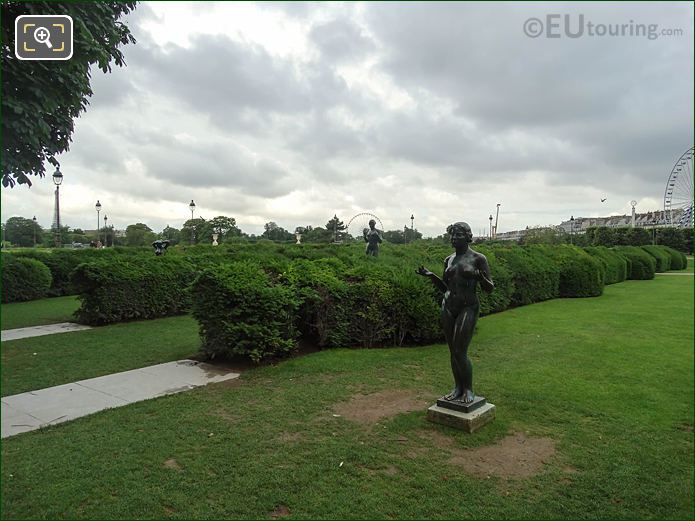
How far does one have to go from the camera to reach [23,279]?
14703 mm

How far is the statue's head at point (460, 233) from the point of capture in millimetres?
4746

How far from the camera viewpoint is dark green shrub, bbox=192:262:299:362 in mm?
7031

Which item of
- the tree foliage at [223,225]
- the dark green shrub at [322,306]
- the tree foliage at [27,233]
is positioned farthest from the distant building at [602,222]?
the dark green shrub at [322,306]

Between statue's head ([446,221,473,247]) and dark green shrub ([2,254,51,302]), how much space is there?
14849mm

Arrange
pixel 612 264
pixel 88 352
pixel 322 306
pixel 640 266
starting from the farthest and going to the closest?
pixel 640 266, pixel 612 264, pixel 322 306, pixel 88 352

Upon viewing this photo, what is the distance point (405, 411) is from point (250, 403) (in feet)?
5.98

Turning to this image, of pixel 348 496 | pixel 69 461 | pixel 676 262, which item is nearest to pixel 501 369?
pixel 348 496

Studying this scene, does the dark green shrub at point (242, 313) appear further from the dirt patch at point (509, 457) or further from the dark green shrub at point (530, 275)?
the dark green shrub at point (530, 275)

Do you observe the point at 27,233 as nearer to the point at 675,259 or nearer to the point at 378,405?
the point at 378,405

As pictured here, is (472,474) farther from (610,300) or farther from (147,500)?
(610,300)

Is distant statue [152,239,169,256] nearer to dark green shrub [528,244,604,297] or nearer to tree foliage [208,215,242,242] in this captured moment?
dark green shrub [528,244,604,297]

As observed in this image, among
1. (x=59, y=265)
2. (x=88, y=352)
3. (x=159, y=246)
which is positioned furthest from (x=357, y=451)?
(x=59, y=265)

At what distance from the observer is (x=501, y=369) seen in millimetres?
7039

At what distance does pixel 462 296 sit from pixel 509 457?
159 cm
